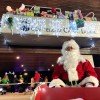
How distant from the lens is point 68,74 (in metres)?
2.63

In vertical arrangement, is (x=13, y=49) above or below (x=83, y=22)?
below

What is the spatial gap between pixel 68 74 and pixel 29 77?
5422 millimetres

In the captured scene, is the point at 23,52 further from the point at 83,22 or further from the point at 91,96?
the point at 91,96

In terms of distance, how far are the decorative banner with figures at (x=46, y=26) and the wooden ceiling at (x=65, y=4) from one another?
125cm

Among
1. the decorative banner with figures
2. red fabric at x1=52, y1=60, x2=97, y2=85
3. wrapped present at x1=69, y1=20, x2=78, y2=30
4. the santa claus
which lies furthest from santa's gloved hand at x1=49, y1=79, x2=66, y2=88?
wrapped present at x1=69, y1=20, x2=78, y2=30

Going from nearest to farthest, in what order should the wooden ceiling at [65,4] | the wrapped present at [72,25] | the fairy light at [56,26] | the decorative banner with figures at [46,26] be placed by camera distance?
the decorative banner with figures at [46,26]
the fairy light at [56,26]
the wrapped present at [72,25]
the wooden ceiling at [65,4]

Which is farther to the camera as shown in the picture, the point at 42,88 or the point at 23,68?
the point at 23,68

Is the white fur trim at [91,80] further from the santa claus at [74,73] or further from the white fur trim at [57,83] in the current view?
the white fur trim at [57,83]

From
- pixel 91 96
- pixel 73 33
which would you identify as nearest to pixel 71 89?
pixel 91 96

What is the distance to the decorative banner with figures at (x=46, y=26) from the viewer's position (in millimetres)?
5188

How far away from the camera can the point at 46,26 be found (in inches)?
215

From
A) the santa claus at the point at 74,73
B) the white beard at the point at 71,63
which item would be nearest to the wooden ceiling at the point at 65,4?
the white beard at the point at 71,63

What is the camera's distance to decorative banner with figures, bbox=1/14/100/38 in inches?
204

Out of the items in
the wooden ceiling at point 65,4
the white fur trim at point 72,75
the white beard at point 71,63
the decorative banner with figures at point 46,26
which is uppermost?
the wooden ceiling at point 65,4
